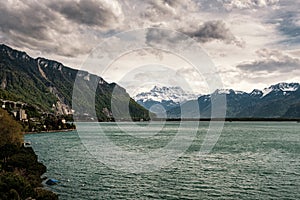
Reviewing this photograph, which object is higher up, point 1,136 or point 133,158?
point 1,136

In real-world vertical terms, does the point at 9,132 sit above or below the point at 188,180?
above

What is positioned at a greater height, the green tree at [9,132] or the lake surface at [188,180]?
the green tree at [9,132]

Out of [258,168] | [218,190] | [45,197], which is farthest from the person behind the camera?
[258,168]

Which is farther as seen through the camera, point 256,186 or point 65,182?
point 65,182

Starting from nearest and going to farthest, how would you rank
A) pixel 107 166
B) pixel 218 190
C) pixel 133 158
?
pixel 218 190, pixel 107 166, pixel 133 158

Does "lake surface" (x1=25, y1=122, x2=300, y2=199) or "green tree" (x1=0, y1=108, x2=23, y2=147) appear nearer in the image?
"lake surface" (x1=25, y1=122, x2=300, y2=199)

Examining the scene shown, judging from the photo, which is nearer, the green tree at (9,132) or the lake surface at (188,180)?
the lake surface at (188,180)

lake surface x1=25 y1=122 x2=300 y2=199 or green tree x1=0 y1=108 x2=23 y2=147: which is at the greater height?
green tree x1=0 y1=108 x2=23 y2=147

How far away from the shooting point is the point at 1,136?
96688mm

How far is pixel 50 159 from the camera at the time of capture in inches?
4173

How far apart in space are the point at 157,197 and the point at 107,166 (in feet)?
122

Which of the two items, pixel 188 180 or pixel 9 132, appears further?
pixel 9 132

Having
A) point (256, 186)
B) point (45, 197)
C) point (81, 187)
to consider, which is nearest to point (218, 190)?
point (256, 186)

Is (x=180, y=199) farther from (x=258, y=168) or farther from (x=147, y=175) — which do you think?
(x=258, y=168)
